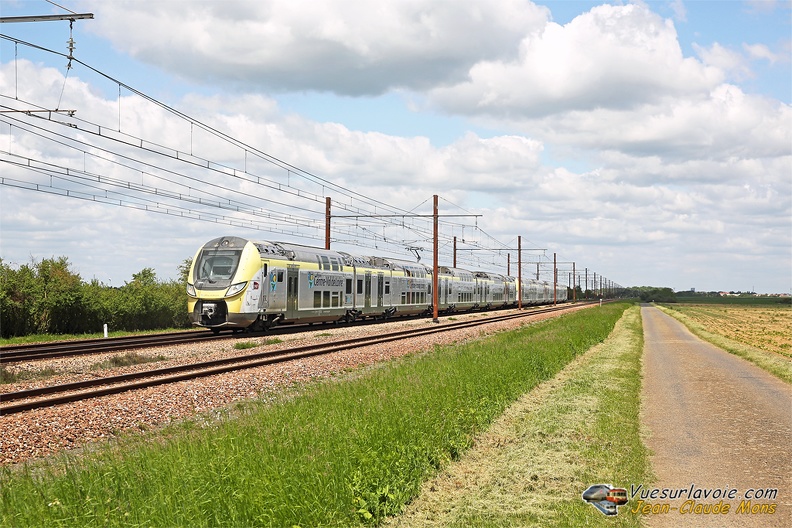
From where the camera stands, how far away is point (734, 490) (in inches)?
341

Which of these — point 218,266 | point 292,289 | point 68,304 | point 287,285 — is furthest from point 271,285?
point 68,304

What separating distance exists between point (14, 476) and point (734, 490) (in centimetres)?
851

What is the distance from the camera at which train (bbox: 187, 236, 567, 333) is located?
97.2ft

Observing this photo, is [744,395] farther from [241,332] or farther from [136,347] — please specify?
[241,332]

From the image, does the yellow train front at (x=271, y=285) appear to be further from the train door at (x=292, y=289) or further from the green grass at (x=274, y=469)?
the green grass at (x=274, y=469)

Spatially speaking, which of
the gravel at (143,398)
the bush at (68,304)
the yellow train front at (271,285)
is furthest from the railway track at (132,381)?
the bush at (68,304)

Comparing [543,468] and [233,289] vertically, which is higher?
[233,289]

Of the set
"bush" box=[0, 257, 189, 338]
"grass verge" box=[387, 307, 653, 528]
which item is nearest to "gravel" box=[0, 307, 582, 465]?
"grass verge" box=[387, 307, 653, 528]

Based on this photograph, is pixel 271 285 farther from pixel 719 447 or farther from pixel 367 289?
pixel 719 447

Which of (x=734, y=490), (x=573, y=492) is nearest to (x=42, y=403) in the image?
(x=573, y=492)

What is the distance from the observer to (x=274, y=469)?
7.39m

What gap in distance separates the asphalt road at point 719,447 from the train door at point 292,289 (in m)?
17.4

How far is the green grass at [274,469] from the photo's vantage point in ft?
21.4

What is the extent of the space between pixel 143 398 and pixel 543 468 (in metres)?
8.59
